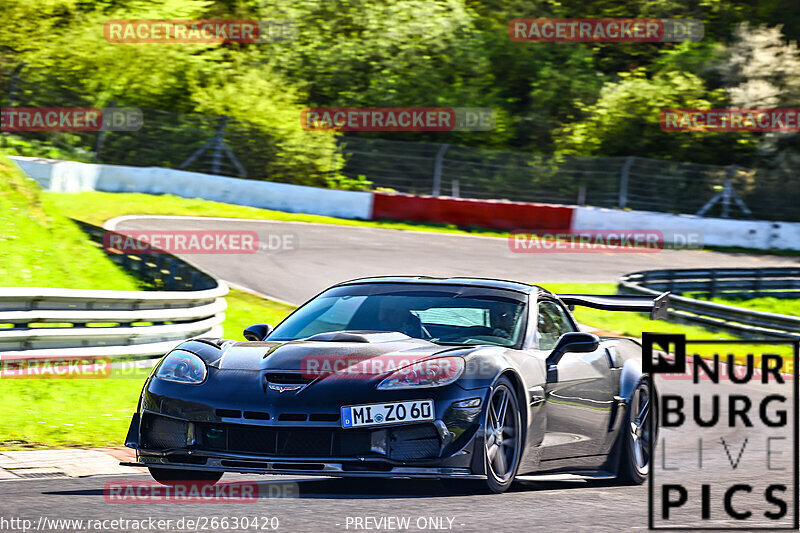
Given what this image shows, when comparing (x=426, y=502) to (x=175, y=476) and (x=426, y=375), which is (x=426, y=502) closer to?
(x=426, y=375)

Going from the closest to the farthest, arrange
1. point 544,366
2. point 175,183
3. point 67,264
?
point 544,366 < point 67,264 < point 175,183

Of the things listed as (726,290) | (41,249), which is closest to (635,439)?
(41,249)

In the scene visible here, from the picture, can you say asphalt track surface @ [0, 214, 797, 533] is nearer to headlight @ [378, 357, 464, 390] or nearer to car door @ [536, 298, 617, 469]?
car door @ [536, 298, 617, 469]

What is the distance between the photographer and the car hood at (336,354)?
6027 millimetres

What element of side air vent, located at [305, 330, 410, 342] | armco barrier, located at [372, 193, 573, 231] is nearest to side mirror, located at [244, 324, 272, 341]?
side air vent, located at [305, 330, 410, 342]

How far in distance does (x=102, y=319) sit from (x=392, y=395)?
5.61 meters

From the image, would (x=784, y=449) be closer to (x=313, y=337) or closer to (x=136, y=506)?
(x=313, y=337)

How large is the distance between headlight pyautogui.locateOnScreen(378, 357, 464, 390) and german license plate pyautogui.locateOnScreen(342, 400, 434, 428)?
10 centimetres

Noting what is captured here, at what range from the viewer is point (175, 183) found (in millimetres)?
28062

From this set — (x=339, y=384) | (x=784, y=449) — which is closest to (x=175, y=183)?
(x=784, y=449)

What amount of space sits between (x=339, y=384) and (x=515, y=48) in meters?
38.0

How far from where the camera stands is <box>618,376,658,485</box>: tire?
7.64 metres

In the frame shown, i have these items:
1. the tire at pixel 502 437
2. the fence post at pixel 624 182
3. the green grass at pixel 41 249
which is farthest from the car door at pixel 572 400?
the fence post at pixel 624 182

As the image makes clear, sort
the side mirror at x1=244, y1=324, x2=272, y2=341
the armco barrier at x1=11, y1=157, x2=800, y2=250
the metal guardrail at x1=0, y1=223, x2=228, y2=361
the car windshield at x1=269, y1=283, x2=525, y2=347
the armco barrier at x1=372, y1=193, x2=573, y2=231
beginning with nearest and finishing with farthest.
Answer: the car windshield at x1=269, y1=283, x2=525, y2=347
the side mirror at x1=244, y1=324, x2=272, y2=341
the metal guardrail at x1=0, y1=223, x2=228, y2=361
the armco barrier at x1=11, y1=157, x2=800, y2=250
the armco barrier at x1=372, y1=193, x2=573, y2=231
